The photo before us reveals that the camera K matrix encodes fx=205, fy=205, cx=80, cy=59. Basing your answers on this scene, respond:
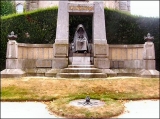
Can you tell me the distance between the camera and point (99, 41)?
1345cm

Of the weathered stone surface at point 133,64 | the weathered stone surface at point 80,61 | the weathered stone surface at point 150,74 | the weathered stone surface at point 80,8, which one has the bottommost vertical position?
the weathered stone surface at point 150,74

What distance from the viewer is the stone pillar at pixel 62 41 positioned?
12.9m

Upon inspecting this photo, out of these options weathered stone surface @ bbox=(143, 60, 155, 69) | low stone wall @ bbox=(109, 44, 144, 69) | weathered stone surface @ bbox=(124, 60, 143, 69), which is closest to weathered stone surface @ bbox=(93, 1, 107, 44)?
low stone wall @ bbox=(109, 44, 144, 69)

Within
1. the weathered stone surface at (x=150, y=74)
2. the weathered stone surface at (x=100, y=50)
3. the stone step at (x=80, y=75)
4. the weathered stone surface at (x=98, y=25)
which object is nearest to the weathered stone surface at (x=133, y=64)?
the weathered stone surface at (x=150, y=74)

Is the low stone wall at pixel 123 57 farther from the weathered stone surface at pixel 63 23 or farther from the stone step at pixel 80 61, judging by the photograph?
the weathered stone surface at pixel 63 23

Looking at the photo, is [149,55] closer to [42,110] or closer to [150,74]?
[150,74]

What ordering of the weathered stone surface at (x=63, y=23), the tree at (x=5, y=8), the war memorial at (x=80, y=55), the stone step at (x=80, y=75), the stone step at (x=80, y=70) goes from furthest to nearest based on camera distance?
the tree at (x=5, y=8), the weathered stone surface at (x=63, y=23), the war memorial at (x=80, y=55), the stone step at (x=80, y=70), the stone step at (x=80, y=75)

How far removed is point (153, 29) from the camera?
52.0 feet

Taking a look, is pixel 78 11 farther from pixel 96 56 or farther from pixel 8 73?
pixel 8 73

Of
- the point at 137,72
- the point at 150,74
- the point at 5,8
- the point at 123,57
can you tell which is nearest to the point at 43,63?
the point at 123,57

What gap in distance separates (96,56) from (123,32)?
402cm

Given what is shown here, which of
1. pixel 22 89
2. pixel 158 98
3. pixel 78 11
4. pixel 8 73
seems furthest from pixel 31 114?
pixel 78 11

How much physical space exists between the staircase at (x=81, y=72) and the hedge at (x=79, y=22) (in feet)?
13.6

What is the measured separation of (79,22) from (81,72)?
18.4ft
